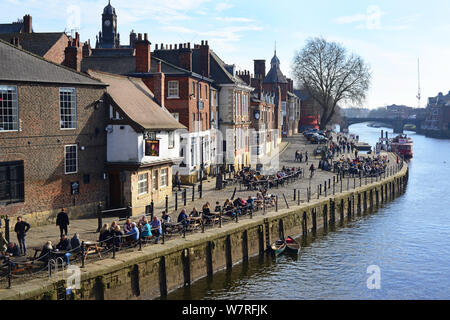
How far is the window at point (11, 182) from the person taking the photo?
85.8 ft

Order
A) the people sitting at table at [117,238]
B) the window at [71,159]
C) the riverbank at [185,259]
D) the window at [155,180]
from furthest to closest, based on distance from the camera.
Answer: the window at [155,180] < the window at [71,159] < the people sitting at table at [117,238] < the riverbank at [185,259]

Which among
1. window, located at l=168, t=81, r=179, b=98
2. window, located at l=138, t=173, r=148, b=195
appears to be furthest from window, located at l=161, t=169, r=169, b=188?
window, located at l=168, t=81, r=179, b=98

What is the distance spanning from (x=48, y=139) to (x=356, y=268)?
710 inches

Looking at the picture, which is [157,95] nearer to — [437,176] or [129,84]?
[129,84]

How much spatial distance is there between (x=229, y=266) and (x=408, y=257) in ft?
38.9

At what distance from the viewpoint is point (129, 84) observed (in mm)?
36688

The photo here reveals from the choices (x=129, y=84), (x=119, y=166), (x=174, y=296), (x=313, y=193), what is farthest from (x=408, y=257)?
(x=129, y=84)

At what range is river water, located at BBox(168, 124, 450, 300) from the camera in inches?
1017

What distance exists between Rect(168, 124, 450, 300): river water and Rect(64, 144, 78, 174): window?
31.9 ft

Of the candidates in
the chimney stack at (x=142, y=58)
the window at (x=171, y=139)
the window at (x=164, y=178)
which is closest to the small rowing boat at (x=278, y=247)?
the window at (x=164, y=178)

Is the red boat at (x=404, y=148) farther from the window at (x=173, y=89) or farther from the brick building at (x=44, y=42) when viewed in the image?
the brick building at (x=44, y=42)

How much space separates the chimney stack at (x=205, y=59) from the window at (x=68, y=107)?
2294cm

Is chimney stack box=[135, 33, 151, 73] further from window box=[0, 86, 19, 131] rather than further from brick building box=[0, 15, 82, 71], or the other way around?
window box=[0, 86, 19, 131]
